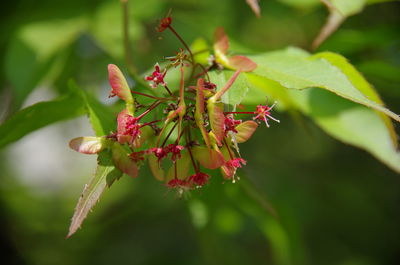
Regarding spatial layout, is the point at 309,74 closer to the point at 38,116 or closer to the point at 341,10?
the point at 341,10

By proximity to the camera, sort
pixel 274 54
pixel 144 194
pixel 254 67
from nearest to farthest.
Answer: pixel 254 67
pixel 274 54
pixel 144 194

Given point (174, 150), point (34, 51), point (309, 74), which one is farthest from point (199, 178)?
point (34, 51)

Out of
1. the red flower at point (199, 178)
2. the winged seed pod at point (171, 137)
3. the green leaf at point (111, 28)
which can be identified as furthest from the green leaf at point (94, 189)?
the green leaf at point (111, 28)

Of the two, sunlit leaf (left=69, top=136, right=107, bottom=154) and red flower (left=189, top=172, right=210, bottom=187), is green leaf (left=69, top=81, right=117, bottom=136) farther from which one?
red flower (left=189, top=172, right=210, bottom=187)

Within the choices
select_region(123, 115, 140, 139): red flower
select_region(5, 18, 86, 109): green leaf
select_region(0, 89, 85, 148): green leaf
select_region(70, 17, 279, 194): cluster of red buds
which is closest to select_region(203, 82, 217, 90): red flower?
select_region(70, 17, 279, 194): cluster of red buds

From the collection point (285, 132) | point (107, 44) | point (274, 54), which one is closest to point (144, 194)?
point (285, 132)

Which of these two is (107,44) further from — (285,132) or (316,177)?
(316,177)
